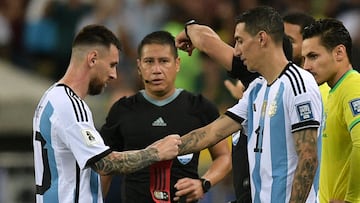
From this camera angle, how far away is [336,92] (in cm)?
848

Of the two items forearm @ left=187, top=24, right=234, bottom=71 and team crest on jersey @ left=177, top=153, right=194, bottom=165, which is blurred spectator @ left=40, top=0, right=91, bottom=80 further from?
forearm @ left=187, top=24, right=234, bottom=71

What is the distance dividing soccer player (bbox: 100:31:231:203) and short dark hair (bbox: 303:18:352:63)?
1381mm

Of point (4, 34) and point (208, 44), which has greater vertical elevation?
point (4, 34)

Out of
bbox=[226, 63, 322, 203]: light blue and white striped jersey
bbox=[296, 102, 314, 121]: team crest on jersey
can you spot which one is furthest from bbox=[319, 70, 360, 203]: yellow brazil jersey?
bbox=[296, 102, 314, 121]: team crest on jersey

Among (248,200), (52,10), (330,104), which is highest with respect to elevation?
(52,10)

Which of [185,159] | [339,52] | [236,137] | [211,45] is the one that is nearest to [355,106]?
[339,52]

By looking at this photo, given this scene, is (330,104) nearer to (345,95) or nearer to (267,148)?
(345,95)

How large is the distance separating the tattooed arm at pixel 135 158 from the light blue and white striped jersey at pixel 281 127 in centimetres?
69

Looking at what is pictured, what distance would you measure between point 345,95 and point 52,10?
28.7ft

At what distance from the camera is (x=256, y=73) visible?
8.60 meters

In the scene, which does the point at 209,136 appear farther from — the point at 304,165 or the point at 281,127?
the point at 304,165

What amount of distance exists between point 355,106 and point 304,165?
1.05 metres

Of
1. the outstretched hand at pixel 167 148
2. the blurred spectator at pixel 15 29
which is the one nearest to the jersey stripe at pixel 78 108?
the outstretched hand at pixel 167 148

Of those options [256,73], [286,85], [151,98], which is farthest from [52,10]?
[286,85]
